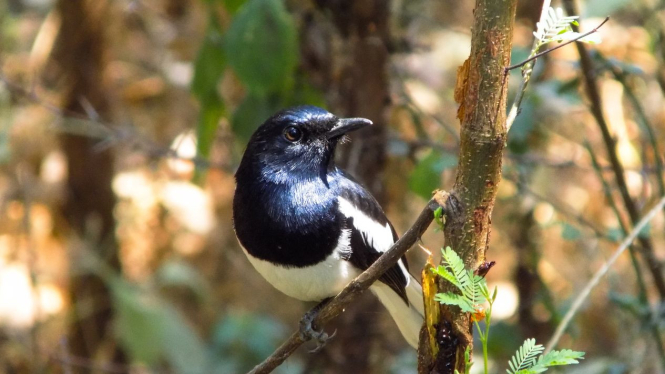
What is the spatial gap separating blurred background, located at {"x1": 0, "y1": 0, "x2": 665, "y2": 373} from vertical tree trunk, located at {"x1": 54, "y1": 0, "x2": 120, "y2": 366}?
0.04 feet

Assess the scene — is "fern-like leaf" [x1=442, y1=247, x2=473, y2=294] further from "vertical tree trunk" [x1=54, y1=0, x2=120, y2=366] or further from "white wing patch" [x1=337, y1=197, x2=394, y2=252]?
"vertical tree trunk" [x1=54, y1=0, x2=120, y2=366]

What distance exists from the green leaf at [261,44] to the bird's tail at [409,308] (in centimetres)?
92

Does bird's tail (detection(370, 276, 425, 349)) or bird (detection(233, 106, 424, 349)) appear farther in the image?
bird's tail (detection(370, 276, 425, 349))

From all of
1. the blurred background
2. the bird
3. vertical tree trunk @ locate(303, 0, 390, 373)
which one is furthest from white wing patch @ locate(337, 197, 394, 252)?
vertical tree trunk @ locate(303, 0, 390, 373)

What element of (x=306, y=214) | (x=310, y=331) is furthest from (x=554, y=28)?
(x=310, y=331)

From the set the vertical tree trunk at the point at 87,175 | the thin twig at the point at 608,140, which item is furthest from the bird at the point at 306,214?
the vertical tree trunk at the point at 87,175

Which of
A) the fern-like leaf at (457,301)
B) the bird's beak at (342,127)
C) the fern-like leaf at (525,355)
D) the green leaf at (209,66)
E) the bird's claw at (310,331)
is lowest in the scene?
the bird's claw at (310,331)

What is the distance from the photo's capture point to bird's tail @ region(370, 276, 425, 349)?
3.14 meters

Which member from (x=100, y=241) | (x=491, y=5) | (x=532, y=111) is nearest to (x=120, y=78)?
(x=100, y=241)

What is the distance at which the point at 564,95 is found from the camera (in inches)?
142

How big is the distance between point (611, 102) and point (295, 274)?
12.3ft

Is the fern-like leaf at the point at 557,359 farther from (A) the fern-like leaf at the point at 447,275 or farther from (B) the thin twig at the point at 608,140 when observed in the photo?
(B) the thin twig at the point at 608,140

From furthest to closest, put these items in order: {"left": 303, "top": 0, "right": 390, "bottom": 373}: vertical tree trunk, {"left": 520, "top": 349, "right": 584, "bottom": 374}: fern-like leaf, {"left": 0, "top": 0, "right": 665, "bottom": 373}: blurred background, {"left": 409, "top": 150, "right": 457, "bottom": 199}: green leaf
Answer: {"left": 303, "top": 0, "right": 390, "bottom": 373}: vertical tree trunk
{"left": 0, "top": 0, "right": 665, "bottom": 373}: blurred background
{"left": 409, "top": 150, "right": 457, "bottom": 199}: green leaf
{"left": 520, "top": 349, "right": 584, "bottom": 374}: fern-like leaf

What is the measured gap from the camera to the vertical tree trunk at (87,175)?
510 centimetres
